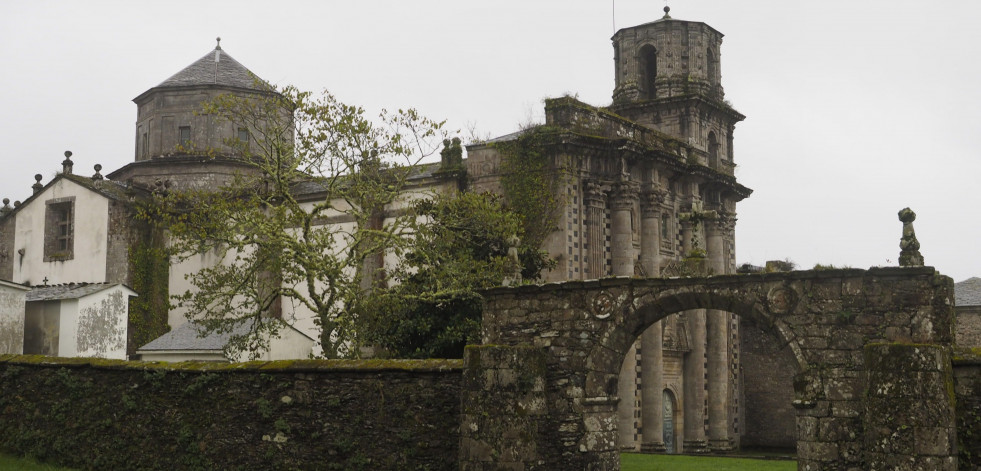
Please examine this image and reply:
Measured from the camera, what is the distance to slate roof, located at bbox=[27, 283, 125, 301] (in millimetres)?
32250

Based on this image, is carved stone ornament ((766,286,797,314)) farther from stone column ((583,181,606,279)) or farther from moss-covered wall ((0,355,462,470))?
stone column ((583,181,606,279))

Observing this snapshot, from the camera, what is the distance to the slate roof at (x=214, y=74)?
44.4 metres

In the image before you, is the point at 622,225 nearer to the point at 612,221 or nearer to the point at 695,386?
the point at 612,221

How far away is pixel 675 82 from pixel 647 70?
1.70 m

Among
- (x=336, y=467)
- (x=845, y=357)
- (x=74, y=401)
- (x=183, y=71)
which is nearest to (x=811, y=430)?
(x=845, y=357)

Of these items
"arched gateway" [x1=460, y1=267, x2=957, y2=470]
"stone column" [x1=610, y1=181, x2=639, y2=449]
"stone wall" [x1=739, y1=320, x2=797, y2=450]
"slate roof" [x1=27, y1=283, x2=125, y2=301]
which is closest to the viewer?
"arched gateway" [x1=460, y1=267, x2=957, y2=470]

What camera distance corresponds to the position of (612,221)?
3353 centimetres

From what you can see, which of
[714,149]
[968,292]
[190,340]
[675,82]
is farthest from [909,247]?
[968,292]

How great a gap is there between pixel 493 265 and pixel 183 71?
23801 millimetres

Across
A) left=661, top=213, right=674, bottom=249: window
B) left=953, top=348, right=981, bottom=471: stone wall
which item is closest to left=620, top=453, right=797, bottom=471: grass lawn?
left=661, top=213, right=674, bottom=249: window

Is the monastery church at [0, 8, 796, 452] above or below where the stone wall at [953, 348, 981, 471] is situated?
above

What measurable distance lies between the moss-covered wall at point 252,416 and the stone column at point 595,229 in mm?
16200

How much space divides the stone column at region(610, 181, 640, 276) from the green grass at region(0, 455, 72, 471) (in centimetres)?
1878

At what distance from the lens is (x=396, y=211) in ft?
117
